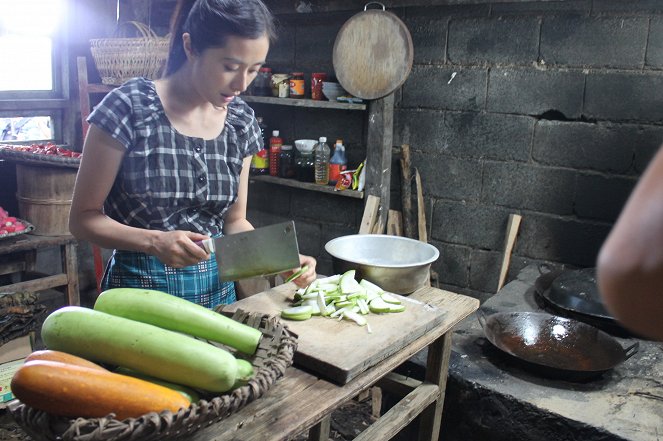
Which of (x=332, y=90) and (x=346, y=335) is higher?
(x=332, y=90)

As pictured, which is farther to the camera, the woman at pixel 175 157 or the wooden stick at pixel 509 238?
the wooden stick at pixel 509 238

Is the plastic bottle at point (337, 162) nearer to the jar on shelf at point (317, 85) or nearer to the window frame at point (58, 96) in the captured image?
the jar on shelf at point (317, 85)

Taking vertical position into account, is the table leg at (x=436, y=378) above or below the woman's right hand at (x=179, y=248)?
below

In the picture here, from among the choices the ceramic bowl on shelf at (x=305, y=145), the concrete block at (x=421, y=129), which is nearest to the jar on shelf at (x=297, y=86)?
the ceramic bowl on shelf at (x=305, y=145)

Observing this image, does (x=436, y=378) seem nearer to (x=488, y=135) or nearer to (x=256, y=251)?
(x=256, y=251)

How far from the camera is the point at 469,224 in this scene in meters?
3.49

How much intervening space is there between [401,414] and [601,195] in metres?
1.85

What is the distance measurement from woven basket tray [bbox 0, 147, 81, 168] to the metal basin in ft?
6.57

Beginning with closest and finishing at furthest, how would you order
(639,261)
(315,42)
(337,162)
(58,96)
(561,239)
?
(639,261)
(561,239)
(337,162)
(315,42)
(58,96)

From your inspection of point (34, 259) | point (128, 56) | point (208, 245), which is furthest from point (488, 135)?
point (34, 259)

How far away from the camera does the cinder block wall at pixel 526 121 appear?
2898 millimetres

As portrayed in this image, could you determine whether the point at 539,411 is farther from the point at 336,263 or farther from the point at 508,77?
the point at 508,77

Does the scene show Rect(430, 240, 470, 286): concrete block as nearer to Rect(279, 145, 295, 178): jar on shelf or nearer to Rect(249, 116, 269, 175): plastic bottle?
Rect(279, 145, 295, 178): jar on shelf

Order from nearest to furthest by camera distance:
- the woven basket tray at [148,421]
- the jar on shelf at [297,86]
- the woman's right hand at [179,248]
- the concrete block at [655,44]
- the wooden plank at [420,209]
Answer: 1. the woven basket tray at [148,421]
2. the woman's right hand at [179,248]
3. the concrete block at [655,44]
4. the wooden plank at [420,209]
5. the jar on shelf at [297,86]
